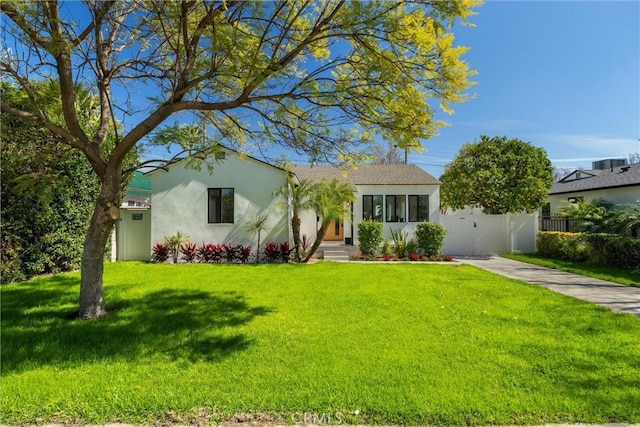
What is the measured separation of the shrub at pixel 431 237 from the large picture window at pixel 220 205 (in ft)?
28.7

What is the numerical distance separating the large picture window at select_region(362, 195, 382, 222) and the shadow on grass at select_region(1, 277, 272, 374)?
35.5 ft

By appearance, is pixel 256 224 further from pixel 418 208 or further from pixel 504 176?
pixel 504 176

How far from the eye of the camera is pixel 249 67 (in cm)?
436

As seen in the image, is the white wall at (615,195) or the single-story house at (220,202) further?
the white wall at (615,195)

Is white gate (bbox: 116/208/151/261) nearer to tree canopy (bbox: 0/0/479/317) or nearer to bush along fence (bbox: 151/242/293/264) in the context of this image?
bush along fence (bbox: 151/242/293/264)

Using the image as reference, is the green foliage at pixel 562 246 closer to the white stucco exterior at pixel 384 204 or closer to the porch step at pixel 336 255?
the white stucco exterior at pixel 384 204

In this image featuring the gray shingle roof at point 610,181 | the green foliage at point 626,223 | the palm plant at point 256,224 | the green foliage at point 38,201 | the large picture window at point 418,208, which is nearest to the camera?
the green foliage at point 38,201

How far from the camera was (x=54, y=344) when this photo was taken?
4535mm

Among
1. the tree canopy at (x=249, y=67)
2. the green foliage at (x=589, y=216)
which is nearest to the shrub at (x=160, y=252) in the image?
the tree canopy at (x=249, y=67)

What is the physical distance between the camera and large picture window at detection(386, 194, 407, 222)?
55.6 ft

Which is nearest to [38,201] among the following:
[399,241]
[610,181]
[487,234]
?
[399,241]

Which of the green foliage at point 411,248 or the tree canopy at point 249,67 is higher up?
the tree canopy at point 249,67

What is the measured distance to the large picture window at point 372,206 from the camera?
675 inches

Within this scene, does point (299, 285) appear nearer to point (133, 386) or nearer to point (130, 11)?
point (133, 386)
